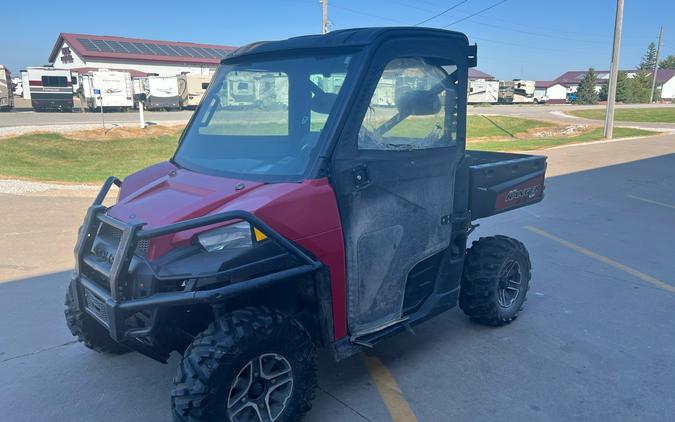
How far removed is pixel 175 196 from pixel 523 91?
227 feet

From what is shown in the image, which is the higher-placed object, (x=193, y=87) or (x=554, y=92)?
(x=554, y=92)

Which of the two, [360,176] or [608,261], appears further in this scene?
[608,261]

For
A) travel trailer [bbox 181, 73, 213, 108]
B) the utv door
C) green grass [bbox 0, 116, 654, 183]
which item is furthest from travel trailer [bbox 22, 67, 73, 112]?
the utv door

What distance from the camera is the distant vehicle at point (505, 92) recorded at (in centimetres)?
5997

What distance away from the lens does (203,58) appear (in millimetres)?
56875

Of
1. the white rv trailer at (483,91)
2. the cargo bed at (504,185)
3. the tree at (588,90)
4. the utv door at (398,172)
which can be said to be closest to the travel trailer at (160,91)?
the white rv trailer at (483,91)

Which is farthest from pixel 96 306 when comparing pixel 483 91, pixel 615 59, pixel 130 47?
pixel 483 91

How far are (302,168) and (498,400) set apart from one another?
1.96 m

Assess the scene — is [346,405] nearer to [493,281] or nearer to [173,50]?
[493,281]

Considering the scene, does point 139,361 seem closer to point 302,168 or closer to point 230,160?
point 230,160

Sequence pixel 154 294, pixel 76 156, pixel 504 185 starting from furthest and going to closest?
1. pixel 76 156
2. pixel 504 185
3. pixel 154 294

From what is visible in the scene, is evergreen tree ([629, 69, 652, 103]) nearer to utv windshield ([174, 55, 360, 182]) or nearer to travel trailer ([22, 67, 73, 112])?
travel trailer ([22, 67, 73, 112])

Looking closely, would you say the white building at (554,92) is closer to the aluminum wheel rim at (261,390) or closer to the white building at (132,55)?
the white building at (132,55)

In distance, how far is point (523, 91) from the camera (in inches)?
2613
